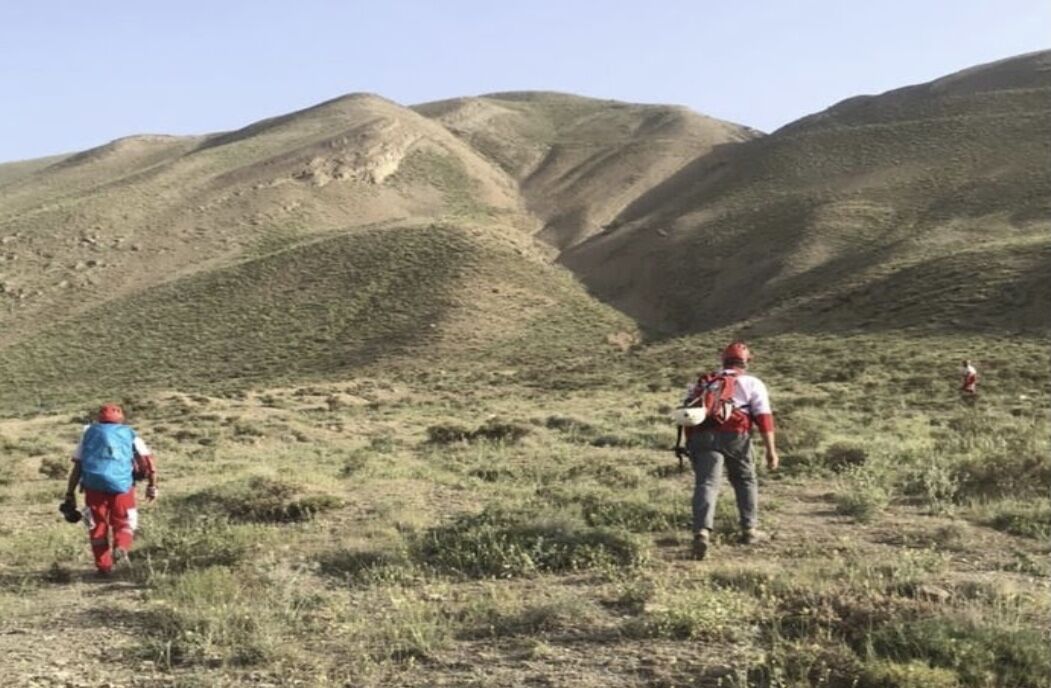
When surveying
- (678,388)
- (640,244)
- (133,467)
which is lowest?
(678,388)

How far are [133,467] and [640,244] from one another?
62661 mm

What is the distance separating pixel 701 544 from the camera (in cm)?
722

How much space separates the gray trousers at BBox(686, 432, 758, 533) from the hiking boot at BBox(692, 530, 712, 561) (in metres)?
0.12

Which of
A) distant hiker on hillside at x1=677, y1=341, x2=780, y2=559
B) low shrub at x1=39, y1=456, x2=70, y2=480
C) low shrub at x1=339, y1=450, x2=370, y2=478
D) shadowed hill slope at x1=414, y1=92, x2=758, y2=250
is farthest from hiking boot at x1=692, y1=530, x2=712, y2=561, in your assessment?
shadowed hill slope at x1=414, y1=92, x2=758, y2=250

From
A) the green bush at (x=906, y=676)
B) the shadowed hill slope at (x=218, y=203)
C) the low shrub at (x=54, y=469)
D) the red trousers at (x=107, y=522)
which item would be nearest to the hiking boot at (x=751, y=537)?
the green bush at (x=906, y=676)

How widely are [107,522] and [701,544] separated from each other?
16.3 feet

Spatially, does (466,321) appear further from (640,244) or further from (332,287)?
(640,244)

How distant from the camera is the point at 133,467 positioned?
27.3 feet

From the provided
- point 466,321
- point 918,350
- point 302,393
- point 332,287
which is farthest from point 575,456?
point 332,287

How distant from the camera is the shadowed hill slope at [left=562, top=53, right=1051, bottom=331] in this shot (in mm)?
44281

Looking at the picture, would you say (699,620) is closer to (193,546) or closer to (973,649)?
(973,649)

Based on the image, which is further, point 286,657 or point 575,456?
point 575,456

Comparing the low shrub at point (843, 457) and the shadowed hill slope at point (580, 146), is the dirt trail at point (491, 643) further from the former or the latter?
the shadowed hill slope at point (580, 146)

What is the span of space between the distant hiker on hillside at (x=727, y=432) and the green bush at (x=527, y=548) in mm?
786
